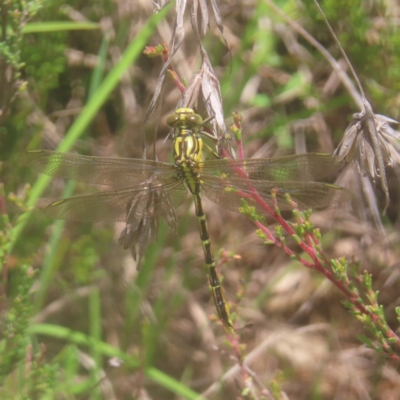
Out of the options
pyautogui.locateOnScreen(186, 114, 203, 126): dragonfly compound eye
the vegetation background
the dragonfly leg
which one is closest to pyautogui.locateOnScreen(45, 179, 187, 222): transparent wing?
the dragonfly leg

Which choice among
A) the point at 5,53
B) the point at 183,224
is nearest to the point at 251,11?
the point at 183,224

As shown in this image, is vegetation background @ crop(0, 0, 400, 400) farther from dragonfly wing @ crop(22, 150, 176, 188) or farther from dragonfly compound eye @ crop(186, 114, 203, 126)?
dragonfly compound eye @ crop(186, 114, 203, 126)

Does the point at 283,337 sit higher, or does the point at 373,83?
the point at 373,83

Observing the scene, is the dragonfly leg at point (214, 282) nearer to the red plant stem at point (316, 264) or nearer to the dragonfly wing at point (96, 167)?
the dragonfly wing at point (96, 167)

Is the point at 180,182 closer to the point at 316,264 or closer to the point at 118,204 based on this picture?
the point at 118,204

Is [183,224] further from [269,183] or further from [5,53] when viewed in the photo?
[5,53]

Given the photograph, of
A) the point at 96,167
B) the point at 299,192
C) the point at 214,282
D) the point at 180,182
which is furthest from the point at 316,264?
the point at 96,167
